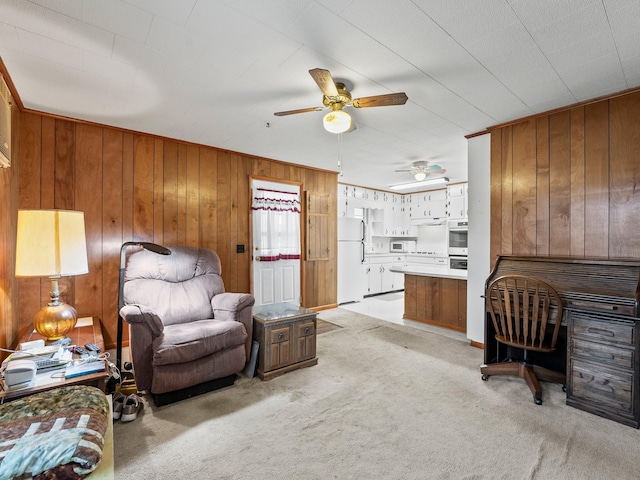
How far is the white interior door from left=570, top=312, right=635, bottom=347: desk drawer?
3457mm

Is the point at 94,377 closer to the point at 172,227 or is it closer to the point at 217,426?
the point at 217,426

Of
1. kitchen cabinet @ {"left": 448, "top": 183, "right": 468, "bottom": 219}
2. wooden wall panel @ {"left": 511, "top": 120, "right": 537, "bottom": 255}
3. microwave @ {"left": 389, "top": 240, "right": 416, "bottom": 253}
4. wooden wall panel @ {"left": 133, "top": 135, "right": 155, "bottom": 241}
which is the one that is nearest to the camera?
wooden wall panel @ {"left": 511, "top": 120, "right": 537, "bottom": 255}

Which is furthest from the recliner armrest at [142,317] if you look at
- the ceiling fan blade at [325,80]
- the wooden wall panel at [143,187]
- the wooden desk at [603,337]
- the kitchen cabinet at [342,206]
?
the kitchen cabinet at [342,206]

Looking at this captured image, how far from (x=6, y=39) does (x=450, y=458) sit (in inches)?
140

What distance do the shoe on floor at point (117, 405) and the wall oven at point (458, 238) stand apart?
5733mm

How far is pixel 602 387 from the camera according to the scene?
213 cm

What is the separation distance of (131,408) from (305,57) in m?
2.64

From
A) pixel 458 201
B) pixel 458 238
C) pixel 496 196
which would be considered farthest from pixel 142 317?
pixel 458 201

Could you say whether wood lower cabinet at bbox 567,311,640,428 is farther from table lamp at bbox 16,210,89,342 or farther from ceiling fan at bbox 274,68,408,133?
table lamp at bbox 16,210,89,342

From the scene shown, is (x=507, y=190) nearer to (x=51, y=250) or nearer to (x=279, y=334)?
(x=279, y=334)

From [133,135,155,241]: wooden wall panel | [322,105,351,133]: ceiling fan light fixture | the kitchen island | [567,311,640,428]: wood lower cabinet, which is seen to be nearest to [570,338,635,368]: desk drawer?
[567,311,640,428]: wood lower cabinet

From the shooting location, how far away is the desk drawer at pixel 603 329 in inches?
80.6

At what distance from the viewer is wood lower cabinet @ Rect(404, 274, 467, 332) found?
412 cm

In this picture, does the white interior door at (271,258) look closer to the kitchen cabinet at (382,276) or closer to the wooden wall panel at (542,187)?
the kitchen cabinet at (382,276)
